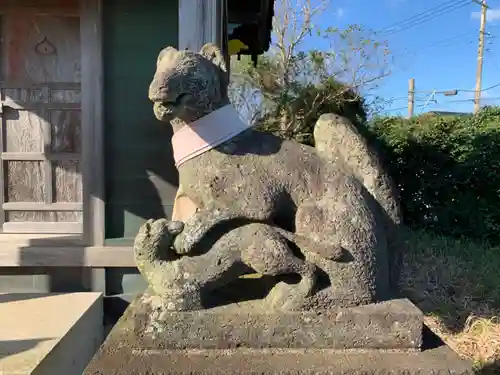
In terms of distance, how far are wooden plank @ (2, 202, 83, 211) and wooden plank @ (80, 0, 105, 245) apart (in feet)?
1.26

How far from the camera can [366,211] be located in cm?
138

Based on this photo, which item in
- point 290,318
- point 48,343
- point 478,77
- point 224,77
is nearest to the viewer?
point 290,318

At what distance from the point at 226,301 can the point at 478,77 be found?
16684mm

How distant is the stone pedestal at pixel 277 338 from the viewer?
128 centimetres

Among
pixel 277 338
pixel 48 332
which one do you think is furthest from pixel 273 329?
pixel 48 332

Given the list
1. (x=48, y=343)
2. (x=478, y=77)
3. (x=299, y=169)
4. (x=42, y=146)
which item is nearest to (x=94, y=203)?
(x=42, y=146)

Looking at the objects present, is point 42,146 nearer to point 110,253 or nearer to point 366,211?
point 110,253

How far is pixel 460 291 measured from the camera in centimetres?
431

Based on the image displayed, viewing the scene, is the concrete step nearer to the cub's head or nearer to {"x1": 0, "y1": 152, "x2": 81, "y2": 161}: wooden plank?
{"x1": 0, "y1": 152, "x2": 81, "y2": 161}: wooden plank

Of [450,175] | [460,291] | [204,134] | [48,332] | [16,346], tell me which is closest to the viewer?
[204,134]

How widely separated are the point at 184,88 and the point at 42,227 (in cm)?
274

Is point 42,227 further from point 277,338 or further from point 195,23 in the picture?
point 277,338

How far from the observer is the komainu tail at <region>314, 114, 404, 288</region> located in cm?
146

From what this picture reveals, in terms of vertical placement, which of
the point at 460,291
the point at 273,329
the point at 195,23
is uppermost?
the point at 195,23
